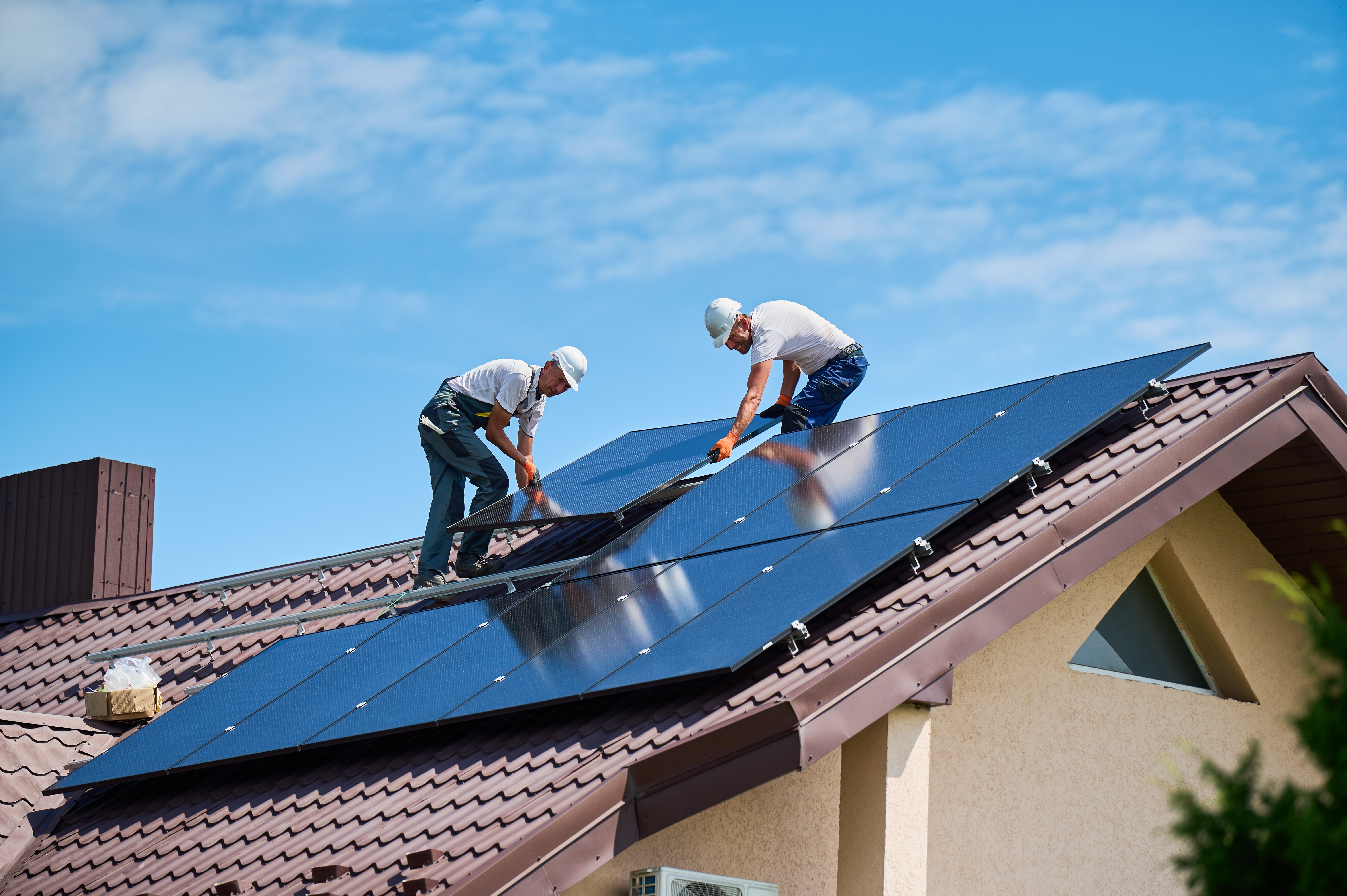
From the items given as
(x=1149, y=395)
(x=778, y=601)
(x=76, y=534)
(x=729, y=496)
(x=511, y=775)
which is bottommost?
(x=511, y=775)

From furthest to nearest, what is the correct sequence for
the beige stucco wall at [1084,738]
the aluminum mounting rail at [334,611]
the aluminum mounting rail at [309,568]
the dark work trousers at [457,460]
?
1. the aluminum mounting rail at [309,568]
2. the dark work trousers at [457,460]
3. the aluminum mounting rail at [334,611]
4. the beige stucco wall at [1084,738]

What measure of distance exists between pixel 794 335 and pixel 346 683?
14.0 ft

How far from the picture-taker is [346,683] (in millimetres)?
8898

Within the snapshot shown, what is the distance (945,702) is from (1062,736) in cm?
158

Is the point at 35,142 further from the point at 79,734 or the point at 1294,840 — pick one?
the point at 1294,840

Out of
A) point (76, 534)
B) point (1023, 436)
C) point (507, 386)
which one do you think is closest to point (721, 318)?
point (507, 386)

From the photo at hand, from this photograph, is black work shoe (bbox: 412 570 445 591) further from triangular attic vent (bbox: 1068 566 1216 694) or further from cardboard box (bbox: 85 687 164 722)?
triangular attic vent (bbox: 1068 566 1216 694)

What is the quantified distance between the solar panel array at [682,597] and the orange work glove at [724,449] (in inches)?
8.2

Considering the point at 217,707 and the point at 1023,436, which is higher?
the point at 217,707

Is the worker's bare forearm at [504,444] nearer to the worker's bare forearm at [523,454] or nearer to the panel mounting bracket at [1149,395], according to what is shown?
the worker's bare forearm at [523,454]

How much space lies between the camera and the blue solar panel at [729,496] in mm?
8844

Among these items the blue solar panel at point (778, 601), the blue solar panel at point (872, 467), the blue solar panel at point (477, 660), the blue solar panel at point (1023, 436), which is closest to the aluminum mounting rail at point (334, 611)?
the blue solar panel at point (477, 660)

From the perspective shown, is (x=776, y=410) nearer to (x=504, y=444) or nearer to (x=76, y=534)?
(x=504, y=444)

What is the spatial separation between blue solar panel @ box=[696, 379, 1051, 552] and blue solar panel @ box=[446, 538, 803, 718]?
0.78 feet
